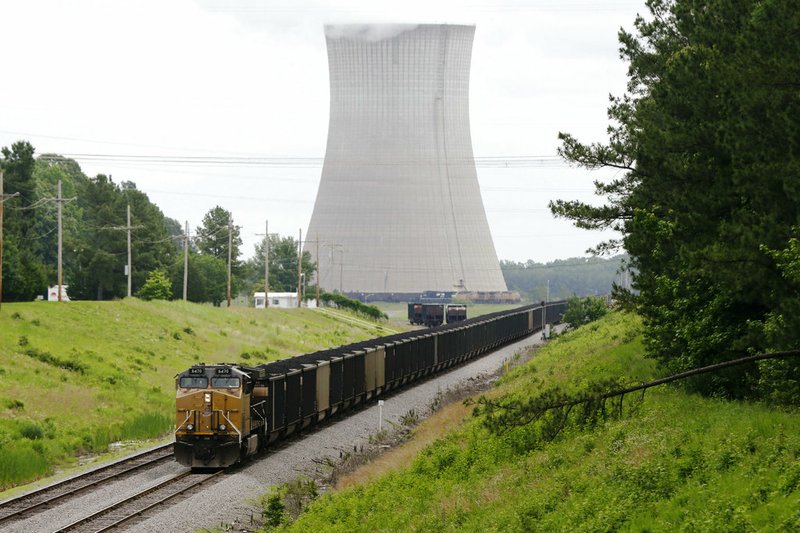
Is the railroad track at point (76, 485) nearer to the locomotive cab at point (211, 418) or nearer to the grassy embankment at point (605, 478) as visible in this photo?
the locomotive cab at point (211, 418)

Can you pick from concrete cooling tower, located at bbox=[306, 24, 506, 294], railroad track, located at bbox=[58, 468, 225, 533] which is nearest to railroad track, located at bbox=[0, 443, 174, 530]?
railroad track, located at bbox=[58, 468, 225, 533]

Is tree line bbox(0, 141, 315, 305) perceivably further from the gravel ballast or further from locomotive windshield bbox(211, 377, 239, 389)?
locomotive windshield bbox(211, 377, 239, 389)

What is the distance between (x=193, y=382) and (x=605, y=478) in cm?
1457

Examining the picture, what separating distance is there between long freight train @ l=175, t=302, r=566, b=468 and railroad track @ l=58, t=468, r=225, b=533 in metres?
0.88

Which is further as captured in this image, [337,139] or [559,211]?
[337,139]

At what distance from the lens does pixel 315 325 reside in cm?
9544

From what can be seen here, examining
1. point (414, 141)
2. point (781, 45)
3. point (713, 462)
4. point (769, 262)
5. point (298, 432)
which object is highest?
point (414, 141)

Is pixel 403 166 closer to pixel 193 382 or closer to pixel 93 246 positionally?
pixel 93 246

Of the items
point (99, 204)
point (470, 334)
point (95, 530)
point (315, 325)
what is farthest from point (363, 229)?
point (95, 530)

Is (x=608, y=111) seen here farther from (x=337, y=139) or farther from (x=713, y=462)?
(x=337, y=139)

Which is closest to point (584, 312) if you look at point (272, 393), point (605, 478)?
point (272, 393)

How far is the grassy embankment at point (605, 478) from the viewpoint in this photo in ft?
49.6

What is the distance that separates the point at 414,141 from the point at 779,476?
295ft

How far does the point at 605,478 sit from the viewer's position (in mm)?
18500
